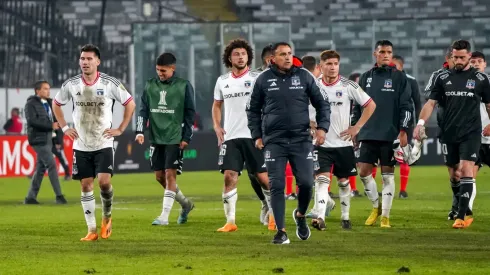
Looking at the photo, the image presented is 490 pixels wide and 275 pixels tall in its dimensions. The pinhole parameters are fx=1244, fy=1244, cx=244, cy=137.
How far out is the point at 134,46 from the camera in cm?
3581

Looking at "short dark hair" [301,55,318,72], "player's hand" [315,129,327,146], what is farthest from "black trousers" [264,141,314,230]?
"short dark hair" [301,55,318,72]

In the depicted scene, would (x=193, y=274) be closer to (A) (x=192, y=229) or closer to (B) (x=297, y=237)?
(B) (x=297, y=237)

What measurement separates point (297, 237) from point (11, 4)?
95.7 feet

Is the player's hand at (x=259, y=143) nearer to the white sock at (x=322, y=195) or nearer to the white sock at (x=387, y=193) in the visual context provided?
the white sock at (x=322, y=195)

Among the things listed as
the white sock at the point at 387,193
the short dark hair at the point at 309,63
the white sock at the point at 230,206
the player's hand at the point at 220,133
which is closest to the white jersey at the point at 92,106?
the player's hand at the point at 220,133

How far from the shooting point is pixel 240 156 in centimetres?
1489

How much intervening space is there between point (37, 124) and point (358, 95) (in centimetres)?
894

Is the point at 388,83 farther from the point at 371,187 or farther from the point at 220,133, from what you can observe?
the point at 220,133

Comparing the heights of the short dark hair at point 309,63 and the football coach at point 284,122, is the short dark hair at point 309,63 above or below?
above

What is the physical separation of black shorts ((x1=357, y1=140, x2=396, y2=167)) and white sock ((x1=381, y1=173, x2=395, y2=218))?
0.54 ft

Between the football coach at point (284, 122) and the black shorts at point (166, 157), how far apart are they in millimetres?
3120

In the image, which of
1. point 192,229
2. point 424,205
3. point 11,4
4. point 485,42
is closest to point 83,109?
point 192,229

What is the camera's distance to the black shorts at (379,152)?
1524 cm

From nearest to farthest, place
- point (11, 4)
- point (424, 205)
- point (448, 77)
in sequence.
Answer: point (448, 77) → point (424, 205) → point (11, 4)
